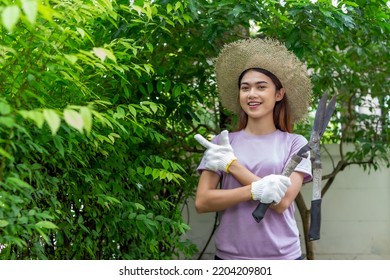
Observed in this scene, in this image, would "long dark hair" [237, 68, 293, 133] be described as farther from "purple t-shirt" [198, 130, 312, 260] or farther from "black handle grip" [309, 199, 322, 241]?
"black handle grip" [309, 199, 322, 241]

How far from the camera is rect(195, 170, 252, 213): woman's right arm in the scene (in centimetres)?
228

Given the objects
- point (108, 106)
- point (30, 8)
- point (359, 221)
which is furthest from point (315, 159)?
point (359, 221)

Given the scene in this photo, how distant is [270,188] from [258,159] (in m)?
0.20

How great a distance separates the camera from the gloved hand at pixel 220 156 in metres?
2.33

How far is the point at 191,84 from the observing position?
396 centimetres

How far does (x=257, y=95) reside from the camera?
2.44m

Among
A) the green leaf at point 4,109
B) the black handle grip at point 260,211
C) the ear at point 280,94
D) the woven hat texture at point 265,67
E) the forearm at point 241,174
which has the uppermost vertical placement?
the woven hat texture at point 265,67

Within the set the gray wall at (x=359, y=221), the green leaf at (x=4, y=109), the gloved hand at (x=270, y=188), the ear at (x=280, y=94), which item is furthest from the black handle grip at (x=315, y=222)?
the gray wall at (x=359, y=221)

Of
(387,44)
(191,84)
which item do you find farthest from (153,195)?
(387,44)

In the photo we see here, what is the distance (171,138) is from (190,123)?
0.51 feet

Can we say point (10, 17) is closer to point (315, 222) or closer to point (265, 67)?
point (265, 67)

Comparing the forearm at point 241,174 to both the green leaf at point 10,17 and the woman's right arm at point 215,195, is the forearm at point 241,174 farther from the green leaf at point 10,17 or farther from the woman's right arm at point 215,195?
the green leaf at point 10,17

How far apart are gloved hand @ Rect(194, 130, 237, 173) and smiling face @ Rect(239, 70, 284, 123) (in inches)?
6.6

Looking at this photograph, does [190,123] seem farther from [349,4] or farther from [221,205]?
[221,205]
